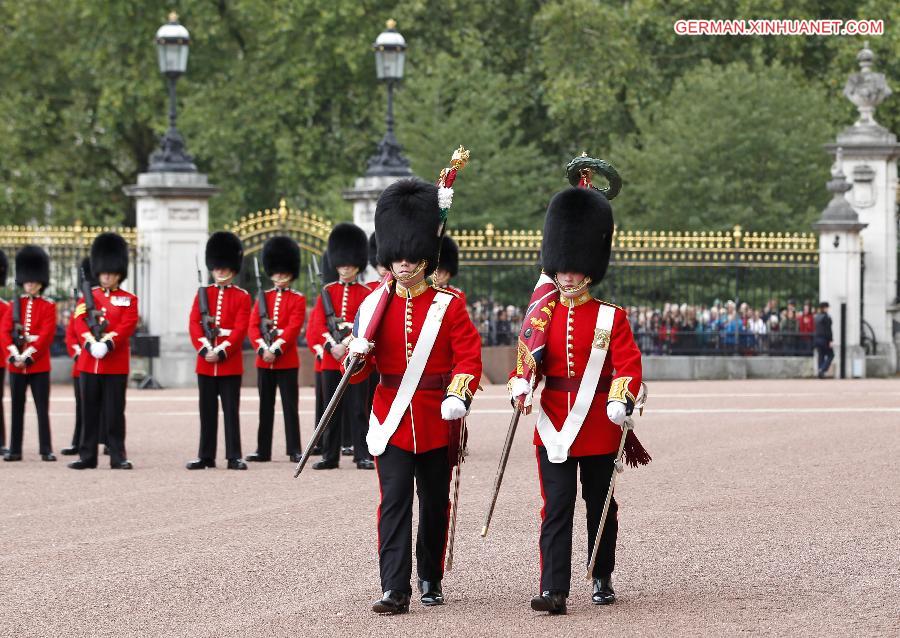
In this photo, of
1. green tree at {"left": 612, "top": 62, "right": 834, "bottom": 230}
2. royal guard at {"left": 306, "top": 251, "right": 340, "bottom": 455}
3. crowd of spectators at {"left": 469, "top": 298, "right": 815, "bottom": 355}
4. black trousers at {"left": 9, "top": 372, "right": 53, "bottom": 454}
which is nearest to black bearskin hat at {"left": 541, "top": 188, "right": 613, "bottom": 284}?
royal guard at {"left": 306, "top": 251, "right": 340, "bottom": 455}

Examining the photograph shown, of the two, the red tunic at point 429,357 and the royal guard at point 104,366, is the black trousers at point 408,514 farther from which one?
the royal guard at point 104,366

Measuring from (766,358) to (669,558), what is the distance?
14.1m

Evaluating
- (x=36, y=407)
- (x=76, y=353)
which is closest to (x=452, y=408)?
(x=76, y=353)

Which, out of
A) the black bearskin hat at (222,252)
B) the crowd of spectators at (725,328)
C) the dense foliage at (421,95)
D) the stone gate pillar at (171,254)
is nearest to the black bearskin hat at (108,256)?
the black bearskin hat at (222,252)

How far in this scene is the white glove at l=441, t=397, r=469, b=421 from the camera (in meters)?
6.89

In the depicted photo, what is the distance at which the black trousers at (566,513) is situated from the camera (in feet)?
22.4

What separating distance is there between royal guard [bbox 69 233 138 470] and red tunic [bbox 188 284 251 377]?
426mm

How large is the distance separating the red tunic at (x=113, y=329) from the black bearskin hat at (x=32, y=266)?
1.16 meters

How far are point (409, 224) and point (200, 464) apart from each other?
507cm

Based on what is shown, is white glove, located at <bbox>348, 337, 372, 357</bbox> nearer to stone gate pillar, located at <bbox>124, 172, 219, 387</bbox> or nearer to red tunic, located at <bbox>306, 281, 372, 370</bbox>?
red tunic, located at <bbox>306, 281, 372, 370</bbox>

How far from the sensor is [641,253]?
21.6 metres

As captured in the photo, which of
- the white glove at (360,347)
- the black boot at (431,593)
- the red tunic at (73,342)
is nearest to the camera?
the black boot at (431,593)

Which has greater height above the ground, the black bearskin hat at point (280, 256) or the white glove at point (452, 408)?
the black bearskin hat at point (280, 256)

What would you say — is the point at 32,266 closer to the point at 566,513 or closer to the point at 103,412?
the point at 103,412
